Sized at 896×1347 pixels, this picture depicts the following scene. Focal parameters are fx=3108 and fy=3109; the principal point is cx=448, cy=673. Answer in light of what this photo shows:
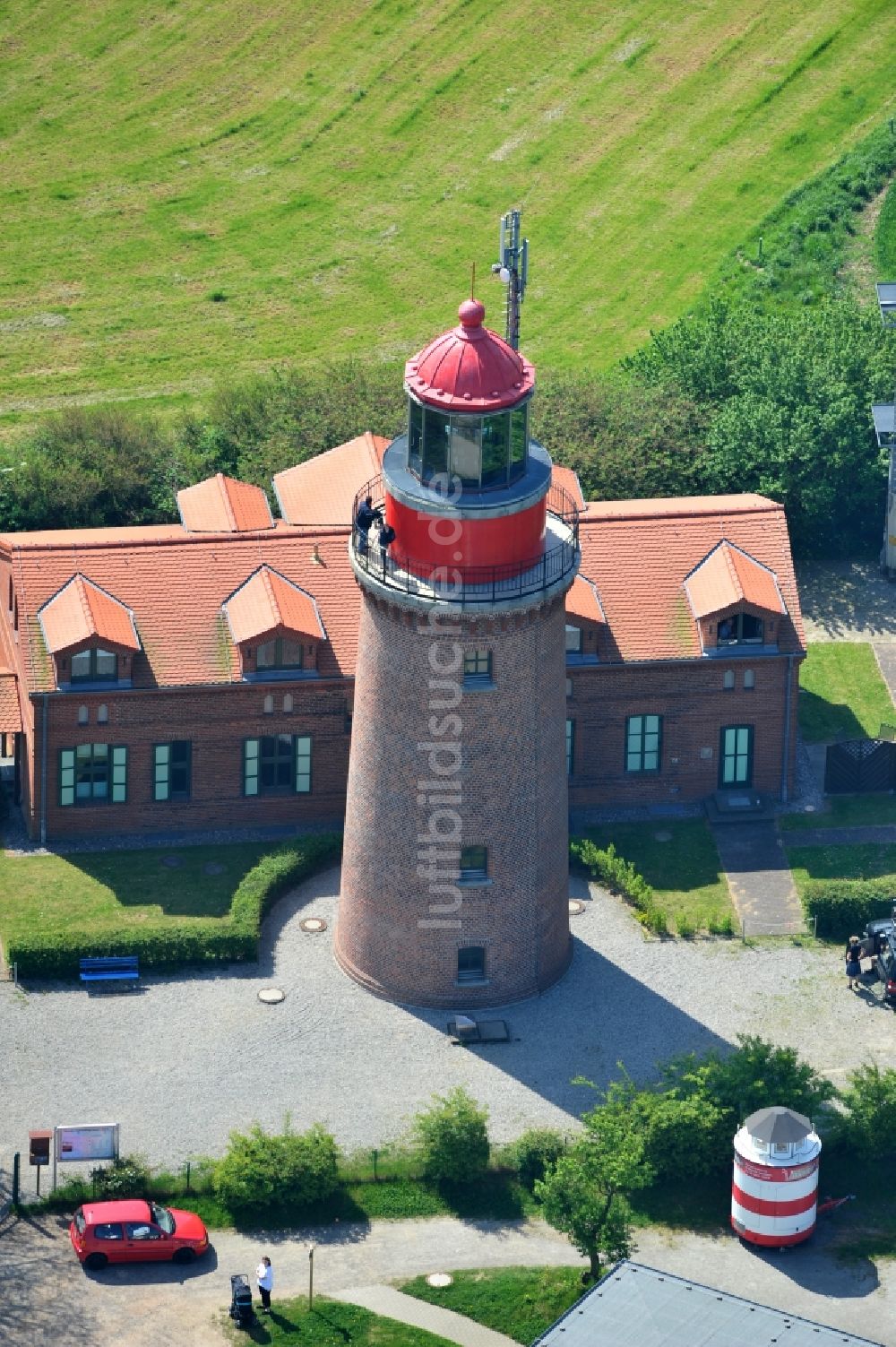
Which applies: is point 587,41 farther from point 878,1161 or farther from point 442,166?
point 878,1161

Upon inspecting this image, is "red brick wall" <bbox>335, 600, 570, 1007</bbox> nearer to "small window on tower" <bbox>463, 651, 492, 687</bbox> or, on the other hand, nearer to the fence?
"small window on tower" <bbox>463, 651, 492, 687</bbox>

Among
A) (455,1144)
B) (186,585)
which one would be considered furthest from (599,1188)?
(186,585)

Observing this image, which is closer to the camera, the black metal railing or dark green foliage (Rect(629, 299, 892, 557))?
the black metal railing

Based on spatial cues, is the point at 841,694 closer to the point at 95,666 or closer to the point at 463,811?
the point at 463,811

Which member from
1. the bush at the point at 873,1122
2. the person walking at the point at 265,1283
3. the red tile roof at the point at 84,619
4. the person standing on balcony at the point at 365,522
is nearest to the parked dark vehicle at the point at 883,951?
the bush at the point at 873,1122

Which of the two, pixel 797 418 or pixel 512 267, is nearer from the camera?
pixel 512 267

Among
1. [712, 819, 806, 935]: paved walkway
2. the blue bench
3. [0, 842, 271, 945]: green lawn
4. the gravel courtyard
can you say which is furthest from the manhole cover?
[712, 819, 806, 935]: paved walkway

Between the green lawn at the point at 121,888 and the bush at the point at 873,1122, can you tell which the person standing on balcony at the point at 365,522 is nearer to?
the green lawn at the point at 121,888
